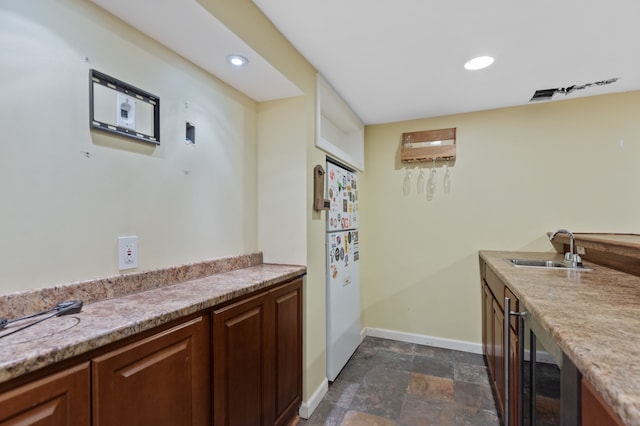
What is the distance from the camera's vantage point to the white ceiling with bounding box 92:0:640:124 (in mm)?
1392

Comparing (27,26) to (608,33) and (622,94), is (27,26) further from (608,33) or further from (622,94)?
(622,94)

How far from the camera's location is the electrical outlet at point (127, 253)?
1215mm

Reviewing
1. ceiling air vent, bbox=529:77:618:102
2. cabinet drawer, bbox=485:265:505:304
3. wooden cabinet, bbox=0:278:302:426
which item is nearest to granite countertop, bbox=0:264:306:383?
wooden cabinet, bbox=0:278:302:426

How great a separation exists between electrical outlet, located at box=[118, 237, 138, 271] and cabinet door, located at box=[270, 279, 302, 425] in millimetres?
646

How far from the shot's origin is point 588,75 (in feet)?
6.98

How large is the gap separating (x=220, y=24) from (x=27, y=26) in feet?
2.06

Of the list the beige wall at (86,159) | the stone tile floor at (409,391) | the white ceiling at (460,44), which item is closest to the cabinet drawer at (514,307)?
the stone tile floor at (409,391)

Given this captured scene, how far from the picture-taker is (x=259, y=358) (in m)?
1.46

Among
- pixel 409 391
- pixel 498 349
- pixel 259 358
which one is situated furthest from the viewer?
pixel 409 391

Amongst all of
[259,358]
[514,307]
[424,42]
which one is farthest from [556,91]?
[259,358]

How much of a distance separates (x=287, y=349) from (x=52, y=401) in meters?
1.15

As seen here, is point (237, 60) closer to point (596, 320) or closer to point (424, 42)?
point (424, 42)

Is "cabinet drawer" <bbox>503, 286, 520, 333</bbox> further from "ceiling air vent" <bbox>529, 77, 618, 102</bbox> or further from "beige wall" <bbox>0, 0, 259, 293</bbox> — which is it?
"ceiling air vent" <bbox>529, 77, 618, 102</bbox>

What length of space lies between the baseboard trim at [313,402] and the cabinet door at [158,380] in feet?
2.99
